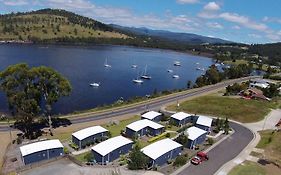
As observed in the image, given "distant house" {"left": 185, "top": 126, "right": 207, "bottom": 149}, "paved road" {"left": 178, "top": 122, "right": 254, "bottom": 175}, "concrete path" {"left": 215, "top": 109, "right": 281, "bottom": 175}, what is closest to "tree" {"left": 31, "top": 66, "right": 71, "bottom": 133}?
"distant house" {"left": 185, "top": 126, "right": 207, "bottom": 149}

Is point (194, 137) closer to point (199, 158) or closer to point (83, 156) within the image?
point (199, 158)

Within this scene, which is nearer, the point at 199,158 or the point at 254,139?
the point at 199,158

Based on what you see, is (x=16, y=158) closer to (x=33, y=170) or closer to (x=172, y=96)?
(x=33, y=170)

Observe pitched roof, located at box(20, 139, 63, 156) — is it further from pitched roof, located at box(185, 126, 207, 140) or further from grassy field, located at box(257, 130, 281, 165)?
grassy field, located at box(257, 130, 281, 165)

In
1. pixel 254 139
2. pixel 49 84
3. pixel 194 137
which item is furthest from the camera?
pixel 49 84

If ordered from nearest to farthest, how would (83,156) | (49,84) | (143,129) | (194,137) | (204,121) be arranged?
(83,156)
(194,137)
(143,129)
(49,84)
(204,121)

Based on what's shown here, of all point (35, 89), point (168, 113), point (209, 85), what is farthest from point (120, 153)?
point (209, 85)

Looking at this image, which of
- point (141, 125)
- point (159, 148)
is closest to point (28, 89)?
point (141, 125)
